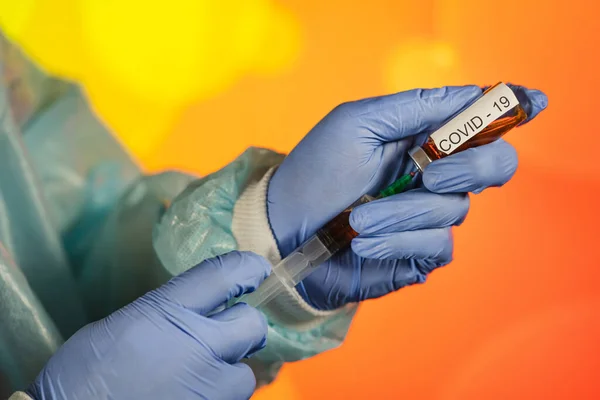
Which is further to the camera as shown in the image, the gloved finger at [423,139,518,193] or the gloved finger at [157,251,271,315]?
the gloved finger at [423,139,518,193]

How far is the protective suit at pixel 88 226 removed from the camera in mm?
802

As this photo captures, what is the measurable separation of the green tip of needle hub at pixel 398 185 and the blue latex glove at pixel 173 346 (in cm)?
23

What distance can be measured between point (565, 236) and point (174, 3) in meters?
1.05

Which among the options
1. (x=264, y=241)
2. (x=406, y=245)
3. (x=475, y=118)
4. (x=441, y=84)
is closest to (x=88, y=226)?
(x=264, y=241)

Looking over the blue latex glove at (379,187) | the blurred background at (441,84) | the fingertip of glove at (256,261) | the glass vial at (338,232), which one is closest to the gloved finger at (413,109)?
the blue latex glove at (379,187)

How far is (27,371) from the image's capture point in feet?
2.52

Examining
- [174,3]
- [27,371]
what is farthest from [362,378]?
[174,3]

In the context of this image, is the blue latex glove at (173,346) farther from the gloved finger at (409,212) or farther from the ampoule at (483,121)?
the ampoule at (483,121)

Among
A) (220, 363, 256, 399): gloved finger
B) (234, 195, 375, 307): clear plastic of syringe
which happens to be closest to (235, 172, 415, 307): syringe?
(234, 195, 375, 307): clear plastic of syringe

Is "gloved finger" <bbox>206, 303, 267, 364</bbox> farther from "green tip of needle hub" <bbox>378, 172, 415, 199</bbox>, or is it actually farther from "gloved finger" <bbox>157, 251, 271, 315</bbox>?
"green tip of needle hub" <bbox>378, 172, 415, 199</bbox>

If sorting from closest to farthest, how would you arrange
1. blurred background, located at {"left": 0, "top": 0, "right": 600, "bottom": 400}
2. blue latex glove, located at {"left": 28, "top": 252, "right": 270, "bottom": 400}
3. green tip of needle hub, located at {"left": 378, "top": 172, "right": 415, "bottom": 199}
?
blue latex glove, located at {"left": 28, "top": 252, "right": 270, "bottom": 400} < green tip of needle hub, located at {"left": 378, "top": 172, "right": 415, "bottom": 199} < blurred background, located at {"left": 0, "top": 0, "right": 600, "bottom": 400}

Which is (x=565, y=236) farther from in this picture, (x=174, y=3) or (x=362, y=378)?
(x=174, y=3)

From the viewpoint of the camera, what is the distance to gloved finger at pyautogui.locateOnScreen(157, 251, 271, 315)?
68 centimetres

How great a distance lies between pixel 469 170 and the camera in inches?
31.2
